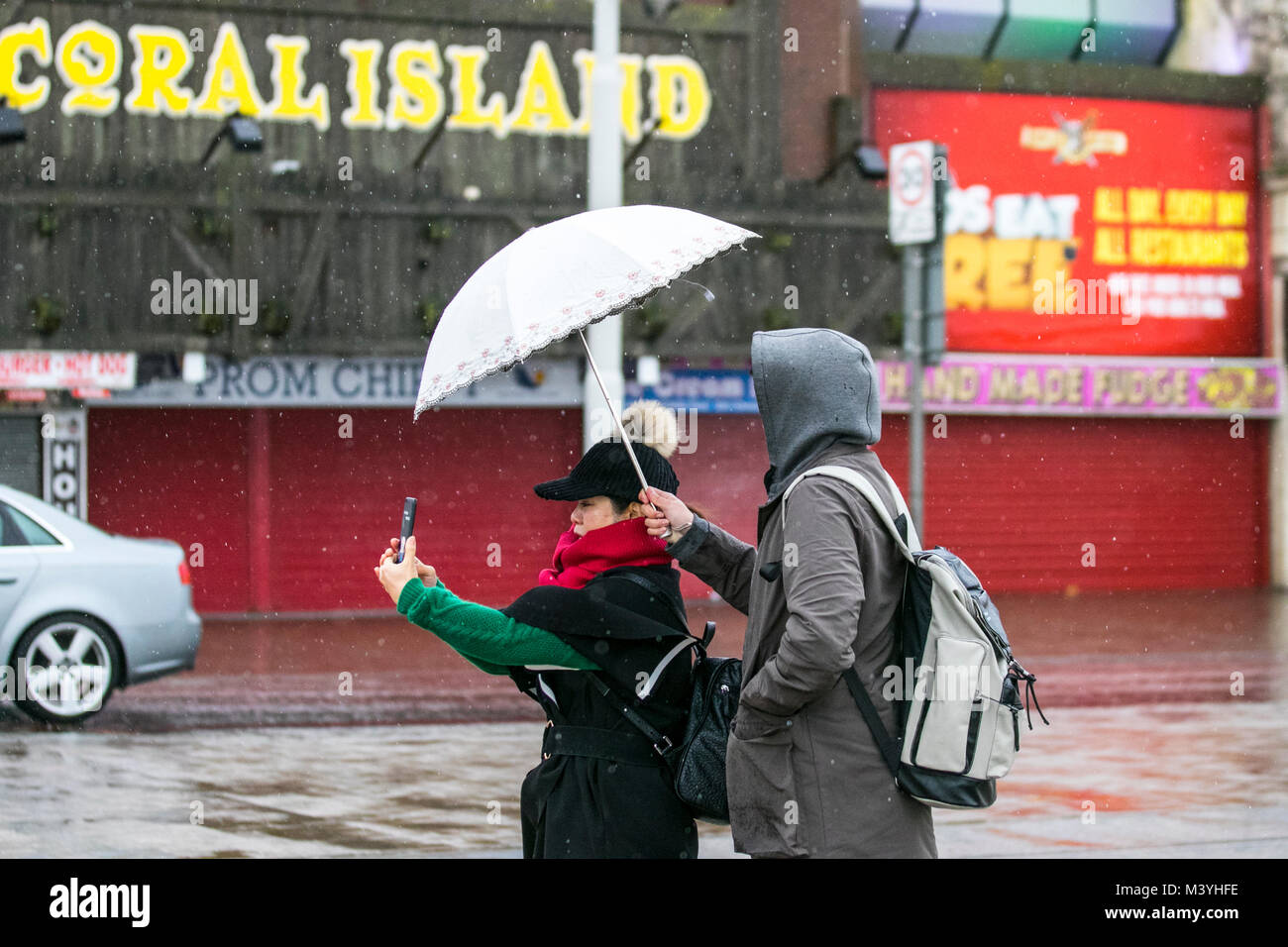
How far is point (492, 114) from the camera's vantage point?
65.7 ft

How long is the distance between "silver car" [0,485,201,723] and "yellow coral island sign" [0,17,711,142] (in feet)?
29.5

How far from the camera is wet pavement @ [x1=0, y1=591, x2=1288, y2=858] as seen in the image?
7.75 m

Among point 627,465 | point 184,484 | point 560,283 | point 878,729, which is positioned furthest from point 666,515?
point 184,484

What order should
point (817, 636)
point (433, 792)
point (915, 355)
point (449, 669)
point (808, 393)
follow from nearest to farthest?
point (817, 636), point (808, 393), point (433, 792), point (915, 355), point (449, 669)

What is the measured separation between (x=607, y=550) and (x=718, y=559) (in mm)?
381

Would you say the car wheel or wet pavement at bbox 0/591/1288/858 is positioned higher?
the car wheel

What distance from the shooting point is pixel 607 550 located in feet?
11.8

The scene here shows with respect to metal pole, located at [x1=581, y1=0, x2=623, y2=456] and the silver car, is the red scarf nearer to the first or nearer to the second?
the silver car

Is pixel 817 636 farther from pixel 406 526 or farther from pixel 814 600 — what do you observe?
pixel 406 526

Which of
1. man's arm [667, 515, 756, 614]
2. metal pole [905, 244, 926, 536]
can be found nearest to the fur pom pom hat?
man's arm [667, 515, 756, 614]

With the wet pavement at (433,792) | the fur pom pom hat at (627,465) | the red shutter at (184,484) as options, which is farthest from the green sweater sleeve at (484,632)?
the red shutter at (184,484)
